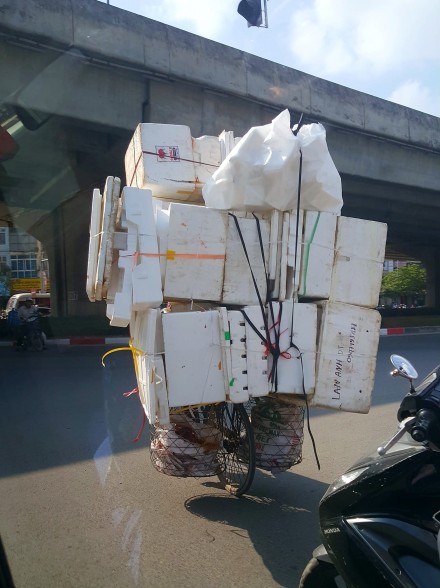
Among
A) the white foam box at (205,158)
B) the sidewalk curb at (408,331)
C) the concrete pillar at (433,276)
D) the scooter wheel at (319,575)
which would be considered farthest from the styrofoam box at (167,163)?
the concrete pillar at (433,276)

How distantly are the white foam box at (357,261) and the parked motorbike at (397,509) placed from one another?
158 cm

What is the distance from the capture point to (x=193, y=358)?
366 cm

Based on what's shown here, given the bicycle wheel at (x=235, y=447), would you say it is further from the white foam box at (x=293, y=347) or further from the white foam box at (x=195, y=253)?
the white foam box at (x=195, y=253)

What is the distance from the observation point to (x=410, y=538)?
6.93 feet

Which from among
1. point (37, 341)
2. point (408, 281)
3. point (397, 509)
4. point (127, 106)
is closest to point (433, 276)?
point (408, 281)

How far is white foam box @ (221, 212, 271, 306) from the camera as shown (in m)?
3.82

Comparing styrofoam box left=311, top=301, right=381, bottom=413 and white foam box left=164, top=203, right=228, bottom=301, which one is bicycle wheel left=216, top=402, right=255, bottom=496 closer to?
styrofoam box left=311, top=301, right=381, bottom=413

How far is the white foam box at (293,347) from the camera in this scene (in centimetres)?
378

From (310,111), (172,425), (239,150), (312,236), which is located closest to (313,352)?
(312,236)

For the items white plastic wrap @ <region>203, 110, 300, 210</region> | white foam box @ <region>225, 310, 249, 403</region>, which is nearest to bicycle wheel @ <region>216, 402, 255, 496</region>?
white foam box @ <region>225, 310, 249, 403</region>

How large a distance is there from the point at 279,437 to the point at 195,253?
1413mm

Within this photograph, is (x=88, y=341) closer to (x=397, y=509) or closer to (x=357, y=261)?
(x=357, y=261)

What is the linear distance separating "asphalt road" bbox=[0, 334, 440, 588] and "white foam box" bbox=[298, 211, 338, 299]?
1.52m

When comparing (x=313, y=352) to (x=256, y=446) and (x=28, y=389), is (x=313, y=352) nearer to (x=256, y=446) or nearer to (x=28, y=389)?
(x=256, y=446)
